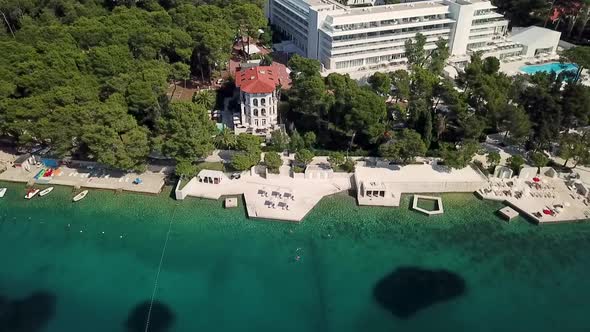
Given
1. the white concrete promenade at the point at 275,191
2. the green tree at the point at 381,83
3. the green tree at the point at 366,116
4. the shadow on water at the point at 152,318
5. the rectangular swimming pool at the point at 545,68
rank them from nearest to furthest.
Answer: the shadow on water at the point at 152,318 → the white concrete promenade at the point at 275,191 → the green tree at the point at 366,116 → the green tree at the point at 381,83 → the rectangular swimming pool at the point at 545,68

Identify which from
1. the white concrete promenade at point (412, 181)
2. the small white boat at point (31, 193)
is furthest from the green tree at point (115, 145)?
the white concrete promenade at point (412, 181)

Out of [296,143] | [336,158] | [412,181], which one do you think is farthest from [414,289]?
[296,143]

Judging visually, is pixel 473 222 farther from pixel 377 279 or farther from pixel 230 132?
pixel 230 132


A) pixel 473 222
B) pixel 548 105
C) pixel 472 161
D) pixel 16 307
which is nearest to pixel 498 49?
pixel 548 105

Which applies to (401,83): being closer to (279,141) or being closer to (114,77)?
(279,141)

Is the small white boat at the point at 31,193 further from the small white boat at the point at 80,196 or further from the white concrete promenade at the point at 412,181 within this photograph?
the white concrete promenade at the point at 412,181

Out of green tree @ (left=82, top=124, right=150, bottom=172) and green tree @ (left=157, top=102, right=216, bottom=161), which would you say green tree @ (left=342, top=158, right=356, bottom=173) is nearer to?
green tree @ (left=157, top=102, right=216, bottom=161)
